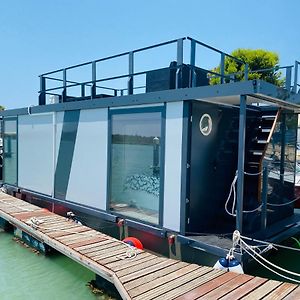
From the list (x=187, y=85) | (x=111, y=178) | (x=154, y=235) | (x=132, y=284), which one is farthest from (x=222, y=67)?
(x=132, y=284)

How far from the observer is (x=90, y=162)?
6621 millimetres

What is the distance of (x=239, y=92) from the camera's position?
4395 mm

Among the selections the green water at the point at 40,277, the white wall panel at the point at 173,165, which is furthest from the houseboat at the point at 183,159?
the green water at the point at 40,277

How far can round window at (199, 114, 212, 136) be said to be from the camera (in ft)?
16.9

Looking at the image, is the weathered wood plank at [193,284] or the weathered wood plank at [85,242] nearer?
the weathered wood plank at [193,284]

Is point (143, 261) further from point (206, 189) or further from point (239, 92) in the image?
point (239, 92)

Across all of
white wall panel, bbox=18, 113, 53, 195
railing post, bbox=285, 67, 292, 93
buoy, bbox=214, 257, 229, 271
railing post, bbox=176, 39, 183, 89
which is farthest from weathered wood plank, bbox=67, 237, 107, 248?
railing post, bbox=285, 67, 292, 93

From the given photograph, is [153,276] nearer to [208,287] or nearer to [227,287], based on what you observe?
[208,287]

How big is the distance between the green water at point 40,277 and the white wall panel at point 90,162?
1.28m

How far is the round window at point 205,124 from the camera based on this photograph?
5152 mm

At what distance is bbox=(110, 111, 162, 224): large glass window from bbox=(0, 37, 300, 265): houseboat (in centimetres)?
2

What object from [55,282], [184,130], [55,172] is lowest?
[55,282]

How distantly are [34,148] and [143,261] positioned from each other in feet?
16.6

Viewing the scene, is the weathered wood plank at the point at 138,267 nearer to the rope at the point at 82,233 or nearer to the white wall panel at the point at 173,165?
the rope at the point at 82,233
